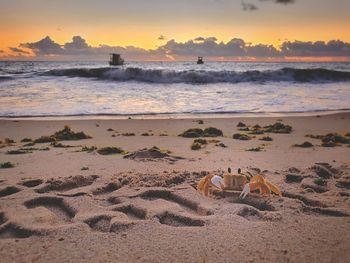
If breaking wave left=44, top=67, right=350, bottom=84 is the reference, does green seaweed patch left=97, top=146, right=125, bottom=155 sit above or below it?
below

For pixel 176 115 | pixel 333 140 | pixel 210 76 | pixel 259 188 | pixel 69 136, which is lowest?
pixel 176 115

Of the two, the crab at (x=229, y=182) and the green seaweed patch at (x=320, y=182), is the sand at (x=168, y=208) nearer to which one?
the green seaweed patch at (x=320, y=182)

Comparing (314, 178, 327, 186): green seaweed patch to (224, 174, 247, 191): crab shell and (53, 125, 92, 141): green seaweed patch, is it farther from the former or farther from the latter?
(53, 125, 92, 141): green seaweed patch

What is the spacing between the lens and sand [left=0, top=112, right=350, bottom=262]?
109 inches

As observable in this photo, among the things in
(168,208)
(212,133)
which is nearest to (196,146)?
(212,133)

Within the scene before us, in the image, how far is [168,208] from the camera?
3.66 metres

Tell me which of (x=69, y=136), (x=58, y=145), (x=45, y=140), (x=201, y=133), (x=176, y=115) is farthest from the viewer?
(x=176, y=115)

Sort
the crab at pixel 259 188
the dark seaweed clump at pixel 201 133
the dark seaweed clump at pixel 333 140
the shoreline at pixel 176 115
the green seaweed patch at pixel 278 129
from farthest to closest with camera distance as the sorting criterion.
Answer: the shoreline at pixel 176 115, the green seaweed patch at pixel 278 129, the dark seaweed clump at pixel 201 133, the dark seaweed clump at pixel 333 140, the crab at pixel 259 188

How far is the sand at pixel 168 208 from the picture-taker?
9.11 feet

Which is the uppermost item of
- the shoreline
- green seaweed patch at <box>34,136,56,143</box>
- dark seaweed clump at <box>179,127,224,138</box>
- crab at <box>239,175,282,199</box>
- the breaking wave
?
the breaking wave

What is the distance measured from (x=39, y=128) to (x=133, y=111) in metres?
4.18

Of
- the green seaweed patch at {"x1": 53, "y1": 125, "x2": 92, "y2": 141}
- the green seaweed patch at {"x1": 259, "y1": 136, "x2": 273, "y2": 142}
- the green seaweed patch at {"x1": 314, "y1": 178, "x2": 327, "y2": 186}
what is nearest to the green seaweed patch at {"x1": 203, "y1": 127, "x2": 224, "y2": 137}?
the green seaweed patch at {"x1": 259, "y1": 136, "x2": 273, "y2": 142}

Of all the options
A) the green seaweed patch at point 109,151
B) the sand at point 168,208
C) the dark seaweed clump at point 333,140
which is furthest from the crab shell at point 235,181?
the dark seaweed clump at point 333,140

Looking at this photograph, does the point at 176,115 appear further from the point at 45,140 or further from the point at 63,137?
the point at 45,140
